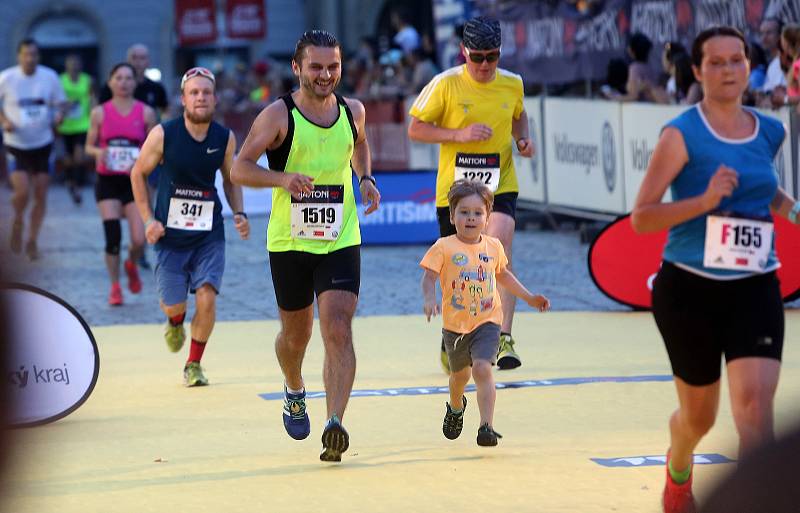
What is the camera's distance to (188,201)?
954 cm

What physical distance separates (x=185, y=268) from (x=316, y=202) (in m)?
2.64

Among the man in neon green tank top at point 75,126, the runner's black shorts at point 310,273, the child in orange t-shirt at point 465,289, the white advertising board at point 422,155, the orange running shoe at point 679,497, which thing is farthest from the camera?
the man in neon green tank top at point 75,126

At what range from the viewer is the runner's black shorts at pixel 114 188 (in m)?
13.4

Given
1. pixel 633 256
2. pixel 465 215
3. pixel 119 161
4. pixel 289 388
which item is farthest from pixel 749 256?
pixel 119 161

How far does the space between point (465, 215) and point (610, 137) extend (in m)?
8.86

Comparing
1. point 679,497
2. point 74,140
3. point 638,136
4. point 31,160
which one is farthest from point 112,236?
point 74,140

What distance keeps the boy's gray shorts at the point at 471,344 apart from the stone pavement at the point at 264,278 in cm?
396

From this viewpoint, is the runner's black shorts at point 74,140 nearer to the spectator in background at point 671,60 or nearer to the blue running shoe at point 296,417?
the spectator in background at point 671,60

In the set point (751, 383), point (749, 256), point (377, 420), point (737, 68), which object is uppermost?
point (737, 68)

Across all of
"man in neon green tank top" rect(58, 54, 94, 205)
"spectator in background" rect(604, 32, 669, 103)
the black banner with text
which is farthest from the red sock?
"man in neon green tank top" rect(58, 54, 94, 205)

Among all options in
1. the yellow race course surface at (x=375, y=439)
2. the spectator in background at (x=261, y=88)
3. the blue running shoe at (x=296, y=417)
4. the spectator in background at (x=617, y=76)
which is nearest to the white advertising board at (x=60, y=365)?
the yellow race course surface at (x=375, y=439)

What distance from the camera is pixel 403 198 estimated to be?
1697 centimetres

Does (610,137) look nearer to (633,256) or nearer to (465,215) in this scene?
(633,256)

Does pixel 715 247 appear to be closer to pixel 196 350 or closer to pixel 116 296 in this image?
pixel 196 350
